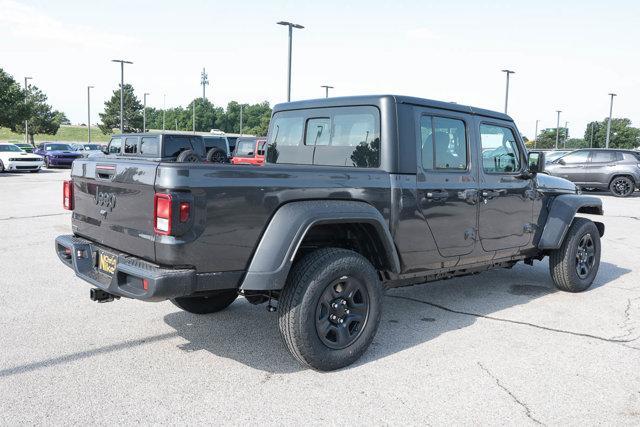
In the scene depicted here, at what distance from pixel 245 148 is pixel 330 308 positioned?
16084 millimetres

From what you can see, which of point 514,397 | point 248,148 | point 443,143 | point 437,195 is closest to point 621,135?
point 248,148

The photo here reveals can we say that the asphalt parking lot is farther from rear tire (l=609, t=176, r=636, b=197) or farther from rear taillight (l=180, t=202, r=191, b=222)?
rear tire (l=609, t=176, r=636, b=197)

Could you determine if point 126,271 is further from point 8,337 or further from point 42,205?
point 42,205

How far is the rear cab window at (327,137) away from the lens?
441 centimetres

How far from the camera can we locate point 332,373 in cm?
386

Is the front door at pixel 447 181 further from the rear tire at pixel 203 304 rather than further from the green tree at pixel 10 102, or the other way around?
the green tree at pixel 10 102

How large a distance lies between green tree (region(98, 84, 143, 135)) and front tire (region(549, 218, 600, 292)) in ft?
250

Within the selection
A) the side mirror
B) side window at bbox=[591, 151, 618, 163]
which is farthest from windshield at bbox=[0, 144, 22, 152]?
the side mirror

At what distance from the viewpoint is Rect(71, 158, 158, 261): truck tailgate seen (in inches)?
135

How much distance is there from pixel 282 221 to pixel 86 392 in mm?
1574

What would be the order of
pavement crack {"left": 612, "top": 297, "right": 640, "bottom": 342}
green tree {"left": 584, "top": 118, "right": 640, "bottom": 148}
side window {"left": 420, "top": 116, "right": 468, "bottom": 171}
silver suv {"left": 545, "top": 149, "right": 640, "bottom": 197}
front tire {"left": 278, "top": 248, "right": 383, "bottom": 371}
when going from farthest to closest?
green tree {"left": 584, "top": 118, "right": 640, "bottom": 148} → silver suv {"left": 545, "top": 149, "right": 640, "bottom": 197} → pavement crack {"left": 612, "top": 297, "right": 640, "bottom": 342} → side window {"left": 420, "top": 116, "right": 468, "bottom": 171} → front tire {"left": 278, "top": 248, "right": 383, "bottom": 371}

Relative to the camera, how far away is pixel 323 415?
3.23m

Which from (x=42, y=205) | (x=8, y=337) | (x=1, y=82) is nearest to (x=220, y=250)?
Result: (x=8, y=337)

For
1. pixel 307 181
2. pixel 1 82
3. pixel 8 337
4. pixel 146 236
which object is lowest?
pixel 8 337
